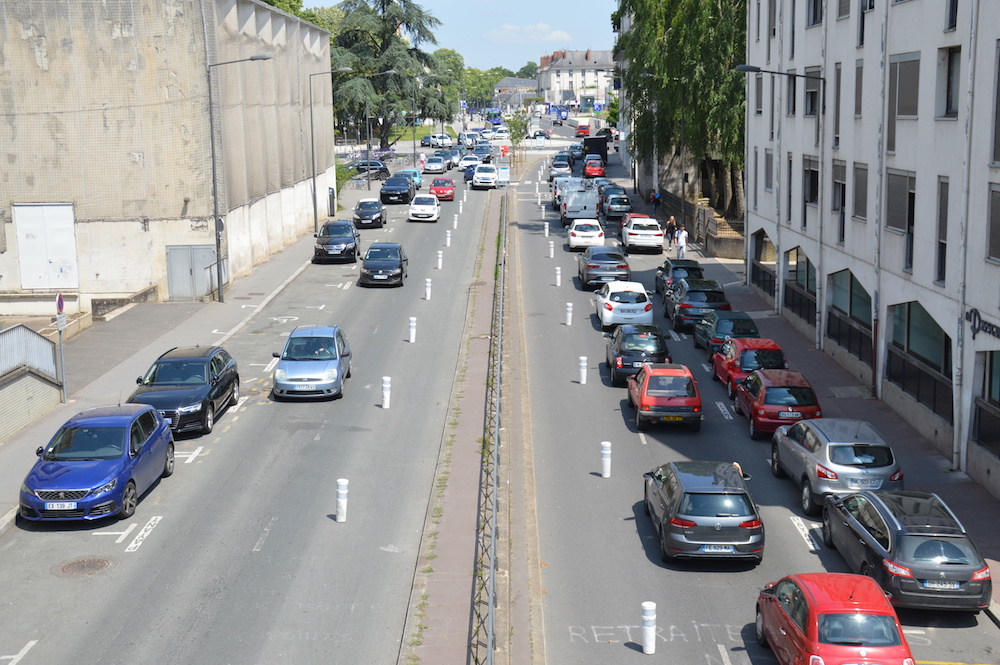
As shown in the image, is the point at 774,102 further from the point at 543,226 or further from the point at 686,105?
the point at 543,226

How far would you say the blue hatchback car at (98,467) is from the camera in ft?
60.6

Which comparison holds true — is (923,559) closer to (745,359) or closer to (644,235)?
(745,359)

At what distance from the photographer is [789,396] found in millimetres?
24469

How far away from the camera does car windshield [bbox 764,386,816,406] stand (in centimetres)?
2439

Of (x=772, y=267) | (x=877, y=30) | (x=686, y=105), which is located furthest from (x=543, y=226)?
(x=877, y=30)

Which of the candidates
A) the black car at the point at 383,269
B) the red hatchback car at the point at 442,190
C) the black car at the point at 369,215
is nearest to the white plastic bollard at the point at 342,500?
the black car at the point at 383,269

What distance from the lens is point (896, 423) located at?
26.1 metres

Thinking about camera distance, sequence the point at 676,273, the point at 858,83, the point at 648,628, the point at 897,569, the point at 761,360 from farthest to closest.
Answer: the point at 676,273, the point at 858,83, the point at 761,360, the point at 897,569, the point at 648,628

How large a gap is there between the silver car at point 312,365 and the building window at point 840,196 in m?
15.0

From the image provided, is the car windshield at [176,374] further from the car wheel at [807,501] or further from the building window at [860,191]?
the building window at [860,191]

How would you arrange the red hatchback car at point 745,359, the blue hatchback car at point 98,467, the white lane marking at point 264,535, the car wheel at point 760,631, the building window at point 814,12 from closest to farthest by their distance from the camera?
the car wheel at point 760,631, the white lane marking at point 264,535, the blue hatchback car at point 98,467, the red hatchback car at point 745,359, the building window at point 814,12

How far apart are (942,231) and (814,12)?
14008 mm

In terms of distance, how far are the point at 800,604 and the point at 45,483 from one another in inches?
496

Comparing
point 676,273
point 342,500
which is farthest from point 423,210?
point 342,500
